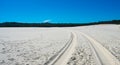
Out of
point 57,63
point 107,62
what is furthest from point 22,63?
point 107,62

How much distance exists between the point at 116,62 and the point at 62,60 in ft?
8.34

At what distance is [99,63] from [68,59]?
1.53 m

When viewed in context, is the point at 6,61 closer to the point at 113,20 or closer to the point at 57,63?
the point at 57,63

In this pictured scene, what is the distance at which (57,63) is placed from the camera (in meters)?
6.43

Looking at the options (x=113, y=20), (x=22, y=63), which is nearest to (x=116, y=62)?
(x=22, y=63)

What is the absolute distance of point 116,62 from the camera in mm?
6617

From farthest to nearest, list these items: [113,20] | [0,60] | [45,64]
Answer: [113,20] < [0,60] < [45,64]

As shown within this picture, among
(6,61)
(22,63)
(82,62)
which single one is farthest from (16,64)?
(82,62)

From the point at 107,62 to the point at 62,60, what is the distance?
212 cm

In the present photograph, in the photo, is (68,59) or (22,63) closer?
(22,63)

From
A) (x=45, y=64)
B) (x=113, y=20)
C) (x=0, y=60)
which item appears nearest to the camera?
(x=45, y=64)

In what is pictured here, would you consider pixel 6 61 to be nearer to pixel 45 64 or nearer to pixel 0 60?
pixel 0 60

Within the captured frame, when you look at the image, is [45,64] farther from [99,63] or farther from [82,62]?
[99,63]

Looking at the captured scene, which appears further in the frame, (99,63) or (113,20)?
(113,20)
